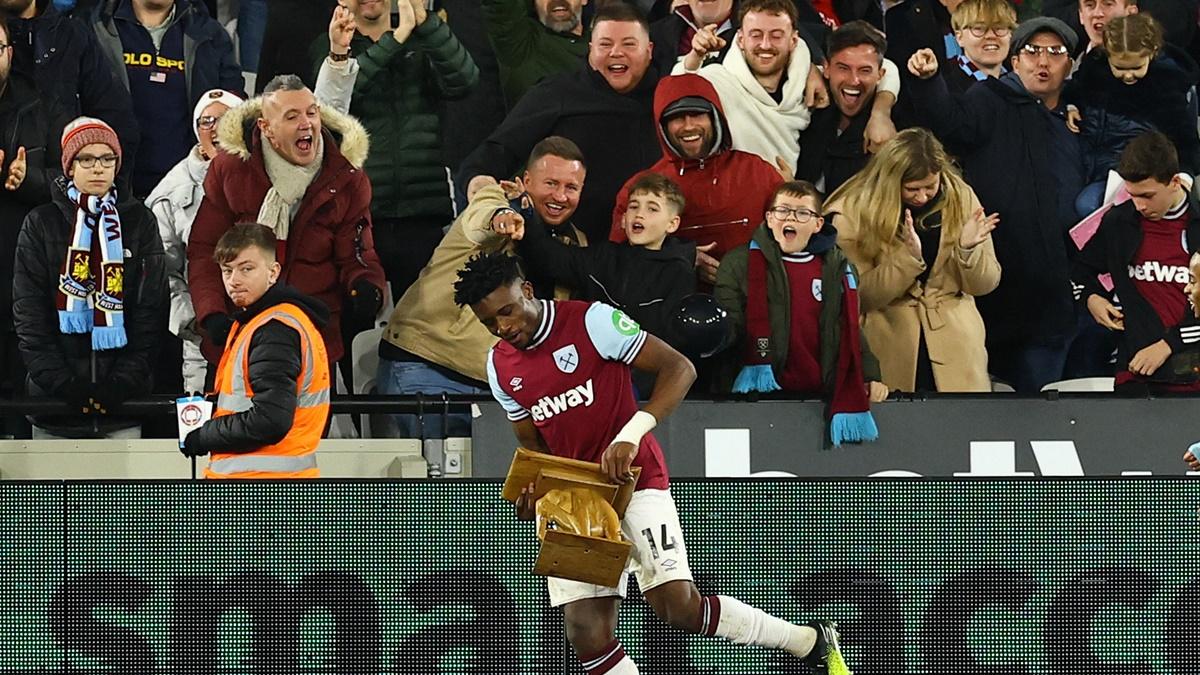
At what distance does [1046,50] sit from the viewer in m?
11.1

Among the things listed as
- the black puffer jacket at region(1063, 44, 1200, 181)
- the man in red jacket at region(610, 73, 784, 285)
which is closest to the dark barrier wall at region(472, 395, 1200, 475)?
the man in red jacket at region(610, 73, 784, 285)

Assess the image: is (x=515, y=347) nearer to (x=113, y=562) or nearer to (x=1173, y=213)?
(x=113, y=562)

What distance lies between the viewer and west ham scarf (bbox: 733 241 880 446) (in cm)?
959

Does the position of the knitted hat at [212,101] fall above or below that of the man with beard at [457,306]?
above

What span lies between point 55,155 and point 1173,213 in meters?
5.59

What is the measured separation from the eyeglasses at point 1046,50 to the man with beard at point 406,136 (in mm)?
2990

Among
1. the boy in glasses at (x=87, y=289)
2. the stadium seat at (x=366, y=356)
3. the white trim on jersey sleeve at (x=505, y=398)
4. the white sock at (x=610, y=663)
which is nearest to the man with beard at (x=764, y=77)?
the stadium seat at (x=366, y=356)

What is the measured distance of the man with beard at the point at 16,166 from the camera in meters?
10.1

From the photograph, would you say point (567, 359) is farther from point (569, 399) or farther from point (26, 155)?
point (26, 155)

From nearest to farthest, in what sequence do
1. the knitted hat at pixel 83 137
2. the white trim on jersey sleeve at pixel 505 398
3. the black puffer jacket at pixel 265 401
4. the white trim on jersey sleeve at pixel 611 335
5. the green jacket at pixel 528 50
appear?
the white trim on jersey sleeve at pixel 611 335 → the white trim on jersey sleeve at pixel 505 398 → the black puffer jacket at pixel 265 401 → the knitted hat at pixel 83 137 → the green jacket at pixel 528 50

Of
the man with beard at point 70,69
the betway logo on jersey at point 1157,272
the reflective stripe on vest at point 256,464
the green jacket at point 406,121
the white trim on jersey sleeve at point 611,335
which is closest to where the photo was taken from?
the white trim on jersey sleeve at point 611,335

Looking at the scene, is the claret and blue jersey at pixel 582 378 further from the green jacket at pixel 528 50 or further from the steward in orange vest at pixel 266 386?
the green jacket at pixel 528 50

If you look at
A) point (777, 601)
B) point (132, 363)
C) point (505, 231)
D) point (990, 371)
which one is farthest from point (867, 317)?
point (132, 363)

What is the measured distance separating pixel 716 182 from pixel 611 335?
8.50 ft
